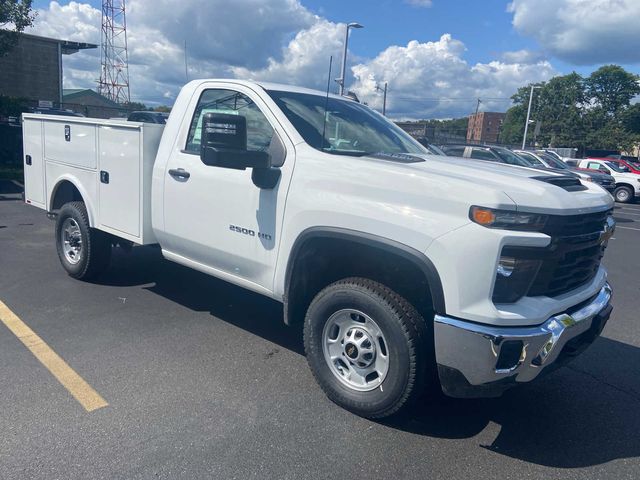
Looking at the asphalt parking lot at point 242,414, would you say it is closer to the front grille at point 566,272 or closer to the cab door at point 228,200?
the cab door at point 228,200

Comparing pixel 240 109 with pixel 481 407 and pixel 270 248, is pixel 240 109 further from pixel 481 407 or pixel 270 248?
pixel 481 407

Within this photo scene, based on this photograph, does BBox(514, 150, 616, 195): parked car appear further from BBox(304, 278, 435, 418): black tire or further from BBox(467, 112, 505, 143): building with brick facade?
BBox(467, 112, 505, 143): building with brick facade

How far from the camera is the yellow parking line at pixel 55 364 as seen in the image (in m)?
3.46

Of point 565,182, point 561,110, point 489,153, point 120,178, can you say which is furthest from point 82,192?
point 561,110

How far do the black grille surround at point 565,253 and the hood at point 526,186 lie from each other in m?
0.06

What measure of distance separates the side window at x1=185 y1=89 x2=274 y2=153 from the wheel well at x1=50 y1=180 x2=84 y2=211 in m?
2.15

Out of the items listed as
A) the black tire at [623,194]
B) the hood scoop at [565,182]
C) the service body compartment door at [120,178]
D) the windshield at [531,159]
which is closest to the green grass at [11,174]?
the service body compartment door at [120,178]

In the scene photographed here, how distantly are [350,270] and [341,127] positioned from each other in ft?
3.83

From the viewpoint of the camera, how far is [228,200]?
398cm

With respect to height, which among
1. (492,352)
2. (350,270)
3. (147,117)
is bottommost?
(492,352)

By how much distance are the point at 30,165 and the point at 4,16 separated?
13159 millimetres

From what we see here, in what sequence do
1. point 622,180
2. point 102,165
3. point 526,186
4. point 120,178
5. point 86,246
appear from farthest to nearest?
1. point 622,180
2. point 86,246
3. point 102,165
4. point 120,178
5. point 526,186

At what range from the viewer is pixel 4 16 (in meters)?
16.4

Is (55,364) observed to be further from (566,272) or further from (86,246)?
(566,272)
